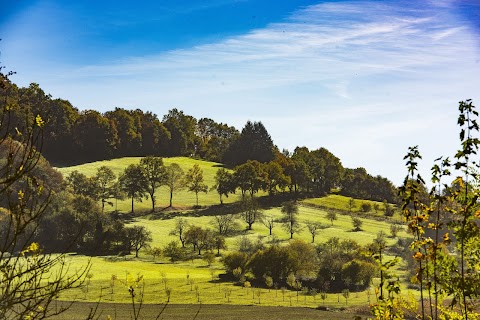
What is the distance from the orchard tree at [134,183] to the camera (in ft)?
325

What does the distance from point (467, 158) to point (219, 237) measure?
70.6 meters

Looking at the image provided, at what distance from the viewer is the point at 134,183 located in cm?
10000

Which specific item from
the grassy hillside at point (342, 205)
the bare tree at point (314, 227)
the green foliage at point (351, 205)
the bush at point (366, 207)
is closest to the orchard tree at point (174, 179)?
the grassy hillside at point (342, 205)

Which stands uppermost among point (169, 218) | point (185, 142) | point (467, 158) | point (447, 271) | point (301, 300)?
point (185, 142)

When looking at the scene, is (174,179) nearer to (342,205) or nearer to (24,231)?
(342,205)

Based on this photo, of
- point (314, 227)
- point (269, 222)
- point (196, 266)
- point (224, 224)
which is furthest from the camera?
point (224, 224)

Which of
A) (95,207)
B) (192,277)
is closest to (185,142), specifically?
(95,207)

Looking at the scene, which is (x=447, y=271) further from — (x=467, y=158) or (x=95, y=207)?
(x=95, y=207)

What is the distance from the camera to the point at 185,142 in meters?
156

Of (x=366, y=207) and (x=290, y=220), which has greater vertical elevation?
(x=366, y=207)

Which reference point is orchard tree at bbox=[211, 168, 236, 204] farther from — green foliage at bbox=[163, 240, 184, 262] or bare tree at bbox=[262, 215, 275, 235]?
green foliage at bbox=[163, 240, 184, 262]

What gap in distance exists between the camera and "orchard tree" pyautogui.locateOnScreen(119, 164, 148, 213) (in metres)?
99.1

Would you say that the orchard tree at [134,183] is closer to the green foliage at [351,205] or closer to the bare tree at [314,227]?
the bare tree at [314,227]

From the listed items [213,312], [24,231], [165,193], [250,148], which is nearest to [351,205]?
[165,193]
